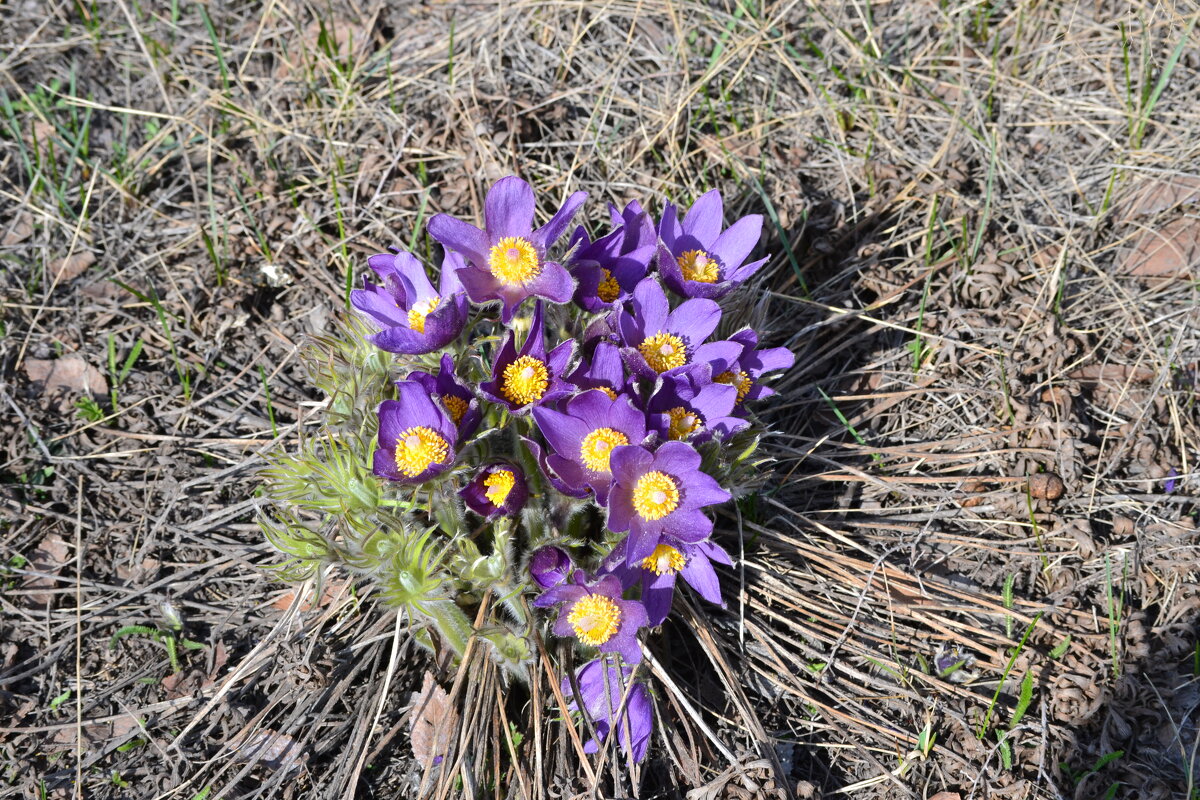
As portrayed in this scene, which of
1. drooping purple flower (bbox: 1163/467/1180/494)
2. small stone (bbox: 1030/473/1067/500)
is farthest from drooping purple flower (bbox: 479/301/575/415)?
drooping purple flower (bbox: 1163/467/1180/494)

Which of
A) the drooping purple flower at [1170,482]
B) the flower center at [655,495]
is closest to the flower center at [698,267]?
the flower center at [655,495]

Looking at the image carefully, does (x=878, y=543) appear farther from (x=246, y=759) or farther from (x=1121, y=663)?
(x=246, y=759)

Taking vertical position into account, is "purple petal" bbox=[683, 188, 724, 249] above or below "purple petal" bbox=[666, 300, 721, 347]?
above

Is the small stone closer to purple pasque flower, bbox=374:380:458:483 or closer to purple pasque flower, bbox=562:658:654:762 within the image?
purple pasque flower, bbox=562:658:654:762

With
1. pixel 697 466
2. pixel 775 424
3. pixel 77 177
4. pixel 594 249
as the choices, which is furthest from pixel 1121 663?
pixel 77 177

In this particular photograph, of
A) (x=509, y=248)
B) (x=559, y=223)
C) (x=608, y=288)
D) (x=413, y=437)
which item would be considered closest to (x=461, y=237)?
(x=509, y=248)

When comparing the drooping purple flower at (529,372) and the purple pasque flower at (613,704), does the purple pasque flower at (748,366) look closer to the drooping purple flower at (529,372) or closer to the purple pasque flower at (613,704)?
the drooping purple flower at (529,372)

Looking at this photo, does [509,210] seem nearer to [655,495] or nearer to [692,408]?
[692,408]
